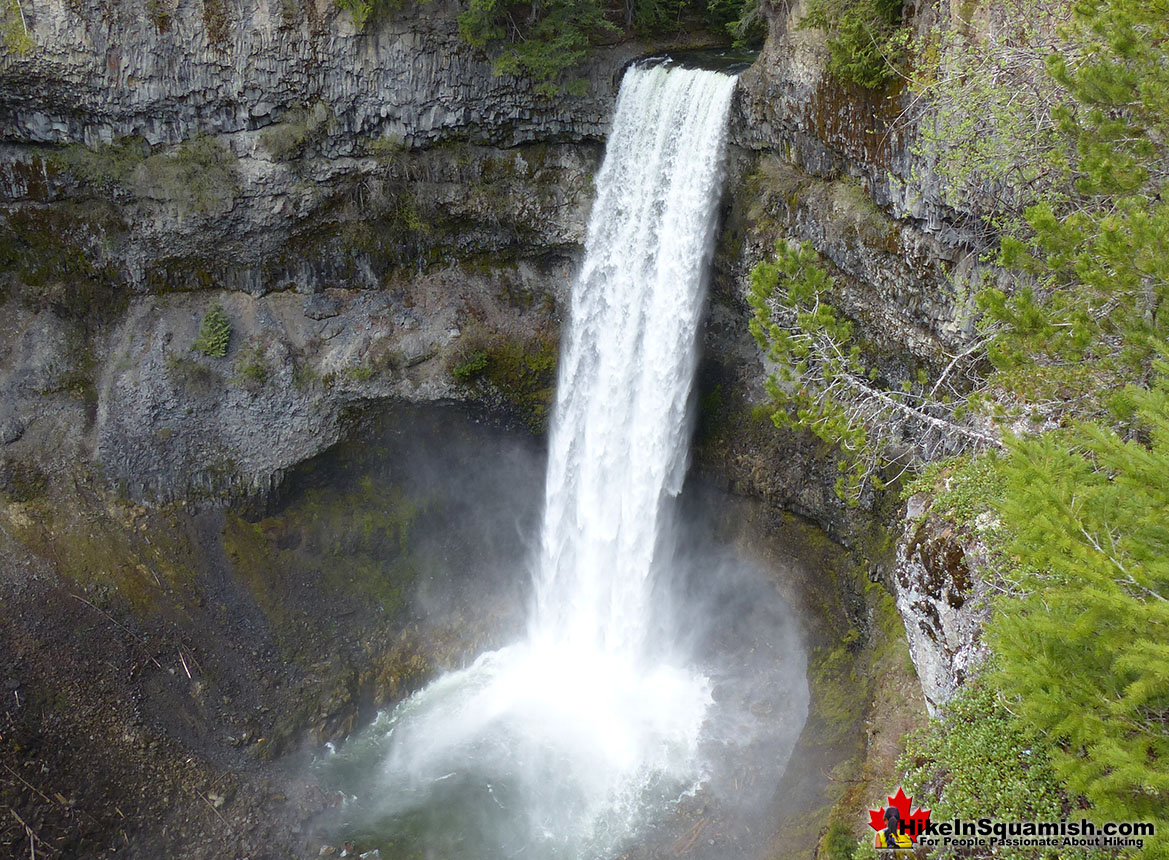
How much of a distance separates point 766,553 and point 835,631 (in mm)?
2766

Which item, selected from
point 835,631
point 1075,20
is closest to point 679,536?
point 835,631

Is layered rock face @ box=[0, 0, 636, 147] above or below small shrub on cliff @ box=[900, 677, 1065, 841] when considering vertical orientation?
above

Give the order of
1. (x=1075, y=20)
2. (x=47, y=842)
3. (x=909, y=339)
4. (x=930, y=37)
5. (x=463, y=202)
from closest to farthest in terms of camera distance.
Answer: (x=1075, y=20), (x=930, y=37), (x=909, y=339), (x=47, y=842), (x=463, y=202)

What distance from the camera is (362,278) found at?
20.6 metres

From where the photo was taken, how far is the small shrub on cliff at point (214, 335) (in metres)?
19.5

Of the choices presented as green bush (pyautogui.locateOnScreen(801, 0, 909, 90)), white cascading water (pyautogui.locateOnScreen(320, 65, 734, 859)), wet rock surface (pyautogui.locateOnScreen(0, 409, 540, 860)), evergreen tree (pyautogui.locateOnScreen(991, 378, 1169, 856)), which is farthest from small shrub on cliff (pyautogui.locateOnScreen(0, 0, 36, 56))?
evergreen tree (pyautogui.locateOnScreen(991, 378, 1169, 856))

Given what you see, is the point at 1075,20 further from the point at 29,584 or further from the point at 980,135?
the point at 29,584

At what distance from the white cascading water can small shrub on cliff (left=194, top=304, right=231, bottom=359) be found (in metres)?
9.32

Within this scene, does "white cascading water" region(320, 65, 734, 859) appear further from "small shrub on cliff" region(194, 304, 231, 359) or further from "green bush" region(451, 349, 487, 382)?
"small shrub on cliff" region(194, 304, 231, 359)

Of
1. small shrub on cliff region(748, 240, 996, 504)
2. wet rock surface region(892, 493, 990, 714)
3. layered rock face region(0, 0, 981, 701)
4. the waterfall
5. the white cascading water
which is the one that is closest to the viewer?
wet rock surface region(892, 493, 990, 714)

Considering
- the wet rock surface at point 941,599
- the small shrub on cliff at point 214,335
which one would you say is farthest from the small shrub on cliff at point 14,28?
the wet rock surface at point 941,599

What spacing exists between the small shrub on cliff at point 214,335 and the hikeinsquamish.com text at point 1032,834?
19.2 meters

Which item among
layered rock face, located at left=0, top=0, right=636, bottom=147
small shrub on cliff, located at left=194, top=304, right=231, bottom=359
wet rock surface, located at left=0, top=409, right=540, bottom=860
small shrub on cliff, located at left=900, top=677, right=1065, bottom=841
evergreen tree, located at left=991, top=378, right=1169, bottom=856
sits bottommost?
wet rock surface, located at left=0, top=409, right=540, bottom=860

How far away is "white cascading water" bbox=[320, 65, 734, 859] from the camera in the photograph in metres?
15.6
